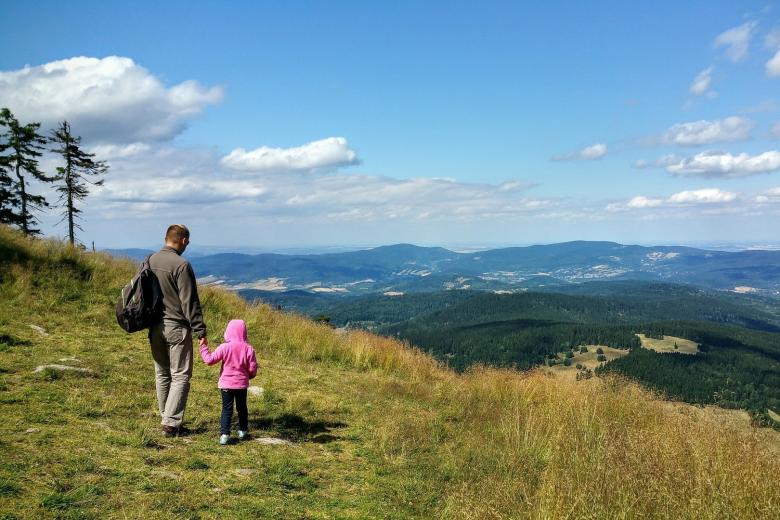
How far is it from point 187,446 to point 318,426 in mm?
2280

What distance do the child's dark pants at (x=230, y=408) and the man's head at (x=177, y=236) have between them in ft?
6.73

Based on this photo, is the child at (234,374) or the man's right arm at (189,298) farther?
the child at (234,374)

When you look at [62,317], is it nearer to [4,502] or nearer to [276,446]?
[276,446]

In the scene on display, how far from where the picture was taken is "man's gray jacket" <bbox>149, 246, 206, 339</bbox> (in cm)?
580

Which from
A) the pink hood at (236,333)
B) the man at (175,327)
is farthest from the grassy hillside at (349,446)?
the pink hood at (236,333)

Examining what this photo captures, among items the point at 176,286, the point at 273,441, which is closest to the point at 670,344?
the point at 273,441

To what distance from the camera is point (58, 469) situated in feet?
14.5

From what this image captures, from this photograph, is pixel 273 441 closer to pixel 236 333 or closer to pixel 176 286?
pixel 236 333

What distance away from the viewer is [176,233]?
19.7ft

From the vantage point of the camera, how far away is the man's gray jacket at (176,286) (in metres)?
5.80

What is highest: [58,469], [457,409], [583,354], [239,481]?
[58,469]

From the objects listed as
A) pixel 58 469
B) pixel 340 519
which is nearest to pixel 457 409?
pixel 340 519

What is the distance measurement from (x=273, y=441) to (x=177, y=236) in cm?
320

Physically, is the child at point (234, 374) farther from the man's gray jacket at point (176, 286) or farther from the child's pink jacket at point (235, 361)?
the man's gray jacket at point (176, 286)
